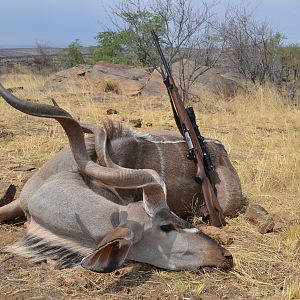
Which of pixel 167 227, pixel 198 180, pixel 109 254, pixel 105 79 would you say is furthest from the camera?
pixel 105 79

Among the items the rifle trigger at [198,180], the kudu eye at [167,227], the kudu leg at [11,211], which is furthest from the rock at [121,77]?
the kudu eye at [167,227]

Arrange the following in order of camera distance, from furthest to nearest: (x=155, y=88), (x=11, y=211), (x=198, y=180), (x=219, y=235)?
(x=155, y=88) → (x=198, y=180) → (x=11, y=211) → (x=219, y=235)

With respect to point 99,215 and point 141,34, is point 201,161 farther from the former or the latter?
point 141,34

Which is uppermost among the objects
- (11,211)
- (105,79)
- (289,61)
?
(289,61)

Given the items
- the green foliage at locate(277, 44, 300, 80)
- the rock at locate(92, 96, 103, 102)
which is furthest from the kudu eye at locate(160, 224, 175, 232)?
the green foliage at locate(277, 44, 300, 80)

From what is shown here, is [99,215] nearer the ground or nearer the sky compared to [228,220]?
nearer the sky

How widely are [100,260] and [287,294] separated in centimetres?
90

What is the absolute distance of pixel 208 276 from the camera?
275cm

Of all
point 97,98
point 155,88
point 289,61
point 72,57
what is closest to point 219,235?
point 97,98

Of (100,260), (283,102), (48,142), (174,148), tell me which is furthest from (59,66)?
(100,260)

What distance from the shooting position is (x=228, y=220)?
3846 mm

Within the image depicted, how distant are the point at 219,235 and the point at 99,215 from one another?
839mm

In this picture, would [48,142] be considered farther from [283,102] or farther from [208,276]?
[283,102]

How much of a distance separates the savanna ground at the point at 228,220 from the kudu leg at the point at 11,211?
0.06 meters
